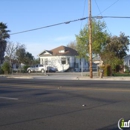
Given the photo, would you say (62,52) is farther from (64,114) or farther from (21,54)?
(64,114)

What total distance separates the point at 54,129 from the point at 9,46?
66037 mm

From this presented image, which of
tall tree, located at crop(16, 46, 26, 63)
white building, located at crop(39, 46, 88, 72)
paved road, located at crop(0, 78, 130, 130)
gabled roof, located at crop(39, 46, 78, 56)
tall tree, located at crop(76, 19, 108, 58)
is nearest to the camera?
paved road, located at crop(0, 78, 130, 130)

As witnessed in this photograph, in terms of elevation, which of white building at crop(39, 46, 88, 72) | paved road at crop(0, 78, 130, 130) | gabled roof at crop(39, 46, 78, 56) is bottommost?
paved road at crop(0, 78, 130, 130)

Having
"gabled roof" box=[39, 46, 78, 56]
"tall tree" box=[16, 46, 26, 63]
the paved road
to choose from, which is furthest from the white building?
the paved road

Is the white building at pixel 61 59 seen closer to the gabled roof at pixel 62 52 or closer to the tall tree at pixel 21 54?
the gabled roof at pixel 62 52

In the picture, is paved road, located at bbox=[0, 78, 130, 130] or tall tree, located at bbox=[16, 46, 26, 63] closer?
paved road, located at bbox=[0, 78, 130, 130]

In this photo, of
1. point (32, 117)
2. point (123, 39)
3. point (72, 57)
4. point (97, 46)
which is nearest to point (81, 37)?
point (97, 46)

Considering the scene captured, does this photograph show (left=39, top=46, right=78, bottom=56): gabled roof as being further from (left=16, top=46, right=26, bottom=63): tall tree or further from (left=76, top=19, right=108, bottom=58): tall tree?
(left=76, top=19, right=108, bottom=58): tall tree

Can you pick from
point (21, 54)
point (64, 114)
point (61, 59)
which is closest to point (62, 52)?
point (61, 59)

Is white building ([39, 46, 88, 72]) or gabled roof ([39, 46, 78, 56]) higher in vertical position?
gabled roof ([39, 46, 78, 56])

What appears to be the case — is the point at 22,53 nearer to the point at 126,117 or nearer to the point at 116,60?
the point at 116,60


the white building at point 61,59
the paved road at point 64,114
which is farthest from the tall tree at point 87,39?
the paved road at point 64,114

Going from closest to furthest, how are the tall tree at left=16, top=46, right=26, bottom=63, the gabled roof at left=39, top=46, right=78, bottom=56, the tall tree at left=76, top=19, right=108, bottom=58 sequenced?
the tall tree at left=76, top=19, right=108, bottom=58, the gabled roof at left=39, top=46, right=78, bottom=56, the tall tree at left=16, top=46, right=26, bottom=63

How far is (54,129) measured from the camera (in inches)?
295
